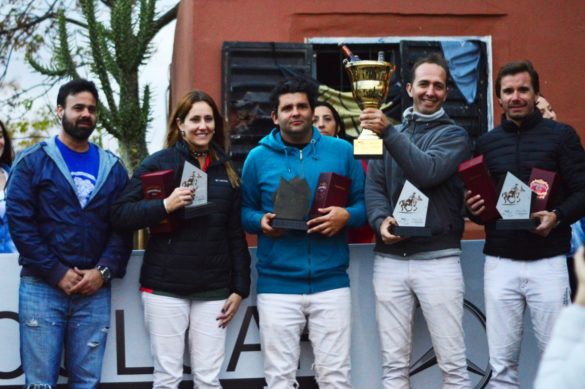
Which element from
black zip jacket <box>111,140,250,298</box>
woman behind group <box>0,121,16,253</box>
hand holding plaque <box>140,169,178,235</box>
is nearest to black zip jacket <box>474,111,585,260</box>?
black zip jacket <box>111,140,250,298</box>

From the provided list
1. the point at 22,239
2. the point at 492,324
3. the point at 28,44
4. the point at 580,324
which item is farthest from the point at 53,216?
the point at 28,44

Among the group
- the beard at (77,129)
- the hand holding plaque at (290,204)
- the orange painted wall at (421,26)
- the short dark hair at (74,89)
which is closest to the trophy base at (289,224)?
the hand holding plaque at (290,204)

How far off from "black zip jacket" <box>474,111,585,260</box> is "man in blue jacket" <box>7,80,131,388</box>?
2.13 meters

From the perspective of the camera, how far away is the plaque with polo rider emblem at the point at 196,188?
16.3 feet

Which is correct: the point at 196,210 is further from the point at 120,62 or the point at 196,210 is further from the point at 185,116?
the point at 120,62

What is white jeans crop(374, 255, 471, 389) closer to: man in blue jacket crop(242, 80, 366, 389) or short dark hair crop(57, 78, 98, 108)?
man in blue jacket crop(242, 80, 366, 389)

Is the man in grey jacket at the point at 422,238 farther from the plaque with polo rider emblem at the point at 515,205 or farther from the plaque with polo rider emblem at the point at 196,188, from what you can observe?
the plaque with polo rider emblem at the point at 196,188

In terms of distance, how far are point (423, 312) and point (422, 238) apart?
0.41 m

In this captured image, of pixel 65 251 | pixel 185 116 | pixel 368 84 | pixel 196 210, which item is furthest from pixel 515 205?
pixel 65 251

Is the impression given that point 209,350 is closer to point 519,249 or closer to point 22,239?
point 22,239

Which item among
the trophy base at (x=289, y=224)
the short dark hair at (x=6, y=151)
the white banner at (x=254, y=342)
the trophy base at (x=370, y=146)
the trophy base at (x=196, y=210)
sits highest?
the short dark hair at (x=6, y=151)

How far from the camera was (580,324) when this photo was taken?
2.36m

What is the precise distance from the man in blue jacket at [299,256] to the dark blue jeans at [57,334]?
919 mm

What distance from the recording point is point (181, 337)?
5051 mm
